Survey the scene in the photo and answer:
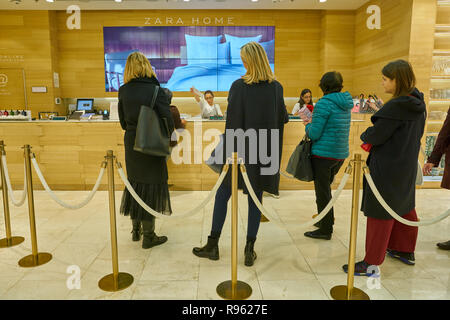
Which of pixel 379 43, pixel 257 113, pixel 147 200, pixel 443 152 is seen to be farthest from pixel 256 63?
→ pixel 379 43

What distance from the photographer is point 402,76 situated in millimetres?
2018

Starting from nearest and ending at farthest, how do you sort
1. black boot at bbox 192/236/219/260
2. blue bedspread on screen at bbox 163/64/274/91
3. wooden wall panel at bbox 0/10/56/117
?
black boot at bbox 192/236/219/260
wooden wall panel at bbox 0/10/56/117
blue bedspread on screen at bbox 163/64/274/91

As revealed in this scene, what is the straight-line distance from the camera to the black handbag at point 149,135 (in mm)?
2268

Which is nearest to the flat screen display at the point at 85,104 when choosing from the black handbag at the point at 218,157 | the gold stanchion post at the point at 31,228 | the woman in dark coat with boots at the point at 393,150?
the gold stanchion post at the point at 31,228

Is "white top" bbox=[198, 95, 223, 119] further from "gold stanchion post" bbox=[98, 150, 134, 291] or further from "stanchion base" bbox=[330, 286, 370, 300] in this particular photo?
"stanchion base" bbox=[330, 286, 370, 300]

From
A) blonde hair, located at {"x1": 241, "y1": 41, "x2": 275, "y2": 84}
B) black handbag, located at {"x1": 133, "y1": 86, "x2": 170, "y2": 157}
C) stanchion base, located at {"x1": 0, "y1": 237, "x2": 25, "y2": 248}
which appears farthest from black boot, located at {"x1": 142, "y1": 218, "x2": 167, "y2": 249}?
blonde hair, located at {"x1": 241, "y1": 41, "x2": 275, "y2": 84}

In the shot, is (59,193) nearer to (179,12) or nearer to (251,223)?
(251,223)

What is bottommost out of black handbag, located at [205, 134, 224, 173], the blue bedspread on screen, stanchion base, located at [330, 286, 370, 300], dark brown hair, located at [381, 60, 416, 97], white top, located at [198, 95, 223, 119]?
stanchion base, located at [330, 286, 370, 300]

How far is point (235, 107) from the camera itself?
86.9 inches

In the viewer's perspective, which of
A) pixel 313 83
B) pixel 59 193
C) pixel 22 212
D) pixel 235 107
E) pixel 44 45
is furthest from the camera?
pixel 313 83

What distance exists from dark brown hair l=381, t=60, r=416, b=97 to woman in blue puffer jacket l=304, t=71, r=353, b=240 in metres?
0.55

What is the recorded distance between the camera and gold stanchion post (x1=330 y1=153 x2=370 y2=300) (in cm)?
194
